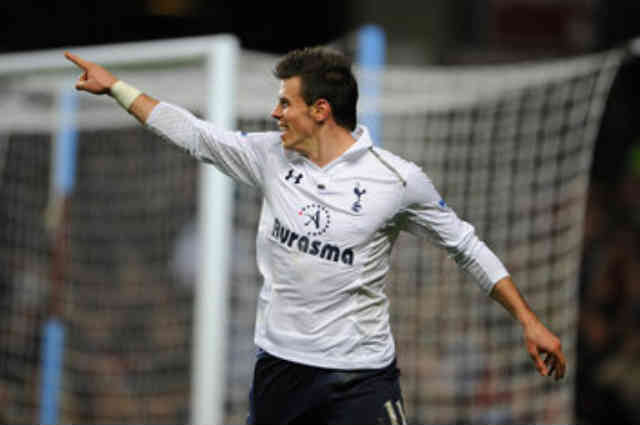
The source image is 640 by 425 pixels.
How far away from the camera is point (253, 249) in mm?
5926

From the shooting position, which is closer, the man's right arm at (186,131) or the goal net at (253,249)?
the man's right arm at (186,131)

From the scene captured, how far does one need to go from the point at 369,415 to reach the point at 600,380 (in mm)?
3761

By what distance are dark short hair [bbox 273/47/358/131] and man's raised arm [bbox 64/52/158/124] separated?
17.3 inches

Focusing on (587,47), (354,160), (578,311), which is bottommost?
(578,311)

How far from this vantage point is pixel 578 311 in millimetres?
6699

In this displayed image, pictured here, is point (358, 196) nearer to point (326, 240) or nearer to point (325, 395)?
point (326, 240)

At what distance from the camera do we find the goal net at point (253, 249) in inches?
217

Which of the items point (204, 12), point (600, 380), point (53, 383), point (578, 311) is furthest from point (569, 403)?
point (204, 12)

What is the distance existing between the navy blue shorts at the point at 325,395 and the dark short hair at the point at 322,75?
80 cm

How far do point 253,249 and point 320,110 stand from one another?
306 cm

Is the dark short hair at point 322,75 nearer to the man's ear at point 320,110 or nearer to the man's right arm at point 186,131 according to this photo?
the man's ear at point 320,110

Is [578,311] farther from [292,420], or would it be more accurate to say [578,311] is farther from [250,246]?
[292,420]

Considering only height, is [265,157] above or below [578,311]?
above

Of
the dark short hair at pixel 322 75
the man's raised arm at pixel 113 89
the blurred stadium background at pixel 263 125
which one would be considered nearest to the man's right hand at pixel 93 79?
the man's raised arm at pixel 113 89
